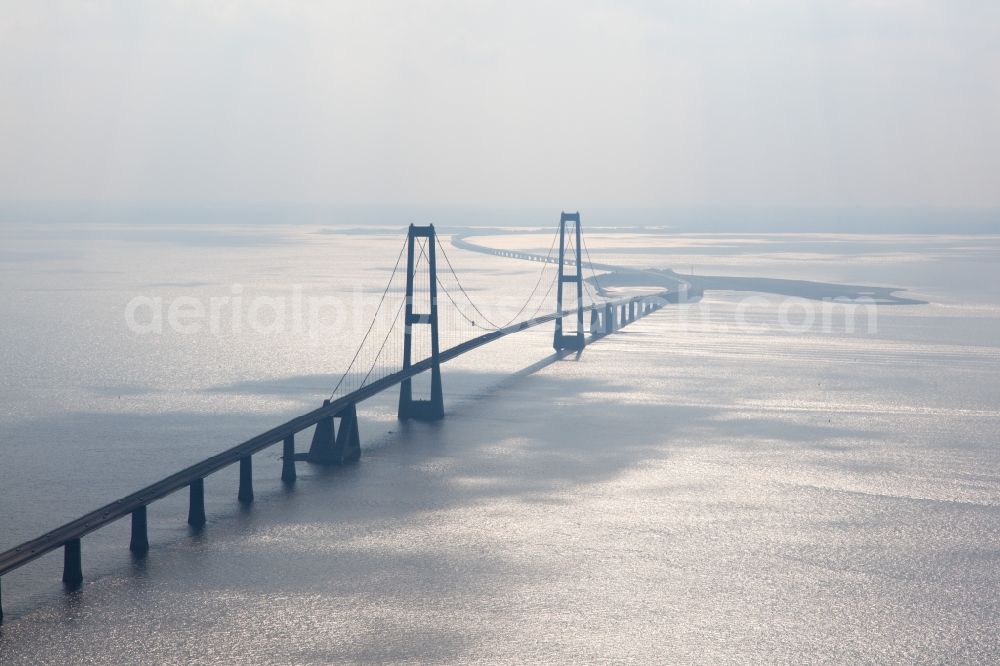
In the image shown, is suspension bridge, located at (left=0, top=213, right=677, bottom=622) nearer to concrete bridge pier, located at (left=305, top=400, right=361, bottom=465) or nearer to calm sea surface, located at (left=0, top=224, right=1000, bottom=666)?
concrete bridge pier, located at (left=305, top=400, right=361, bottom=465)

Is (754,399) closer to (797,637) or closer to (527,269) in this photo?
(797,637)

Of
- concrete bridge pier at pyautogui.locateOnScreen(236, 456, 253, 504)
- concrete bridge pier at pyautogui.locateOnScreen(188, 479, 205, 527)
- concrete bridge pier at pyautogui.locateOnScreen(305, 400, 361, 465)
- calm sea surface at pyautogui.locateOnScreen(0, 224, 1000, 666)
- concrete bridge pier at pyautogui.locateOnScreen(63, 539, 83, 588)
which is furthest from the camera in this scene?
concrete bridge pier at pyautogui.locateOnScreen(305, 400, 361, 465)

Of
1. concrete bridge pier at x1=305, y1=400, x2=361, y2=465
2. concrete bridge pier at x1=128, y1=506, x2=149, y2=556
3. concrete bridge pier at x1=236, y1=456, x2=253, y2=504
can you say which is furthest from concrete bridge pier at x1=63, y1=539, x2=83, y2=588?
concrete bridge pier at x1=305, y1=400, x2=361, y2=465

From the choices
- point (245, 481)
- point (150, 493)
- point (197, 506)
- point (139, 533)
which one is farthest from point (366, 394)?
point (139, 533)

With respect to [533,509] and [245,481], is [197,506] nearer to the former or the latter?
[245,481]

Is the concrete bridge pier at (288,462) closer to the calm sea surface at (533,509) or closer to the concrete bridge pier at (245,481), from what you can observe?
the calm sea surface at (533,509)

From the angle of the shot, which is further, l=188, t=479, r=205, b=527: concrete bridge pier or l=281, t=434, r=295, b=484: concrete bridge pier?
l=281, t=434, r=295, b=484: concrete bridge pier
